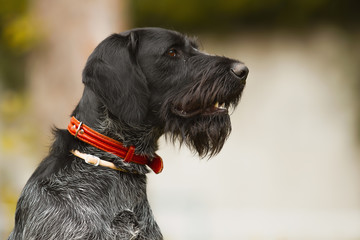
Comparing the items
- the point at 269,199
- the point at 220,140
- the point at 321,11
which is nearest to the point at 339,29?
the point at 321,11

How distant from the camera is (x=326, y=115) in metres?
12.8

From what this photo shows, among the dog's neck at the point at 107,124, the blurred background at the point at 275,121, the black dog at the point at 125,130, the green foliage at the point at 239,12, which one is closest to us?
the black dog at the point at 125,130

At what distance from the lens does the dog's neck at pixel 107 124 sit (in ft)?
13.6

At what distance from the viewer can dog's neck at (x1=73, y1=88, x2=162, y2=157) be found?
414 centimetres

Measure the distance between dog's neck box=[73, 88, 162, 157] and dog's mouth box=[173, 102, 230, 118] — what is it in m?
0.26

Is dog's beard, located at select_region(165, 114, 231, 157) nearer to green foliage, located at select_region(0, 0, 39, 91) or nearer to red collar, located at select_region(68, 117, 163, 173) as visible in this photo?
red collar, located at select_region(68, 117, 163, 173)

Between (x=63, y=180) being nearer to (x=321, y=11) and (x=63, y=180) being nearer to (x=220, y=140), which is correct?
(x=220, y=140)

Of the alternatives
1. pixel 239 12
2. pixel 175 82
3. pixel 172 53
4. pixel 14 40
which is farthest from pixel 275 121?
pixel 175 82

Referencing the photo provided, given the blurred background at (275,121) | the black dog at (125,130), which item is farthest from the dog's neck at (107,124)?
the blurred background at (275,121)

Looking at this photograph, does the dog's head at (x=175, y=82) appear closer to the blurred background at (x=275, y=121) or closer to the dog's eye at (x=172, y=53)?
the dog's eye at (x=172, y=53)

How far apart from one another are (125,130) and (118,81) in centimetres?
38

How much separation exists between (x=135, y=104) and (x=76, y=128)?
398 mm

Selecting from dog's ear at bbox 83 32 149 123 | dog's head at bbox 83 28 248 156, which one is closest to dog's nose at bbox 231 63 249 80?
dog's head at bbox 83 28 248 156

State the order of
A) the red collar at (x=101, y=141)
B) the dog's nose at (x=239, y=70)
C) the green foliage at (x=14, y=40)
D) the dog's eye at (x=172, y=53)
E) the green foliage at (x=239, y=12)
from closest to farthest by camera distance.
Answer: the red collar at (x=101, y=141)
the dog's nose at (x=239, y=70)
the dog's eye at (x=172, y=53)
the green foliage at (x=14, y=40)
the green foliage at (x=239, y=12)
